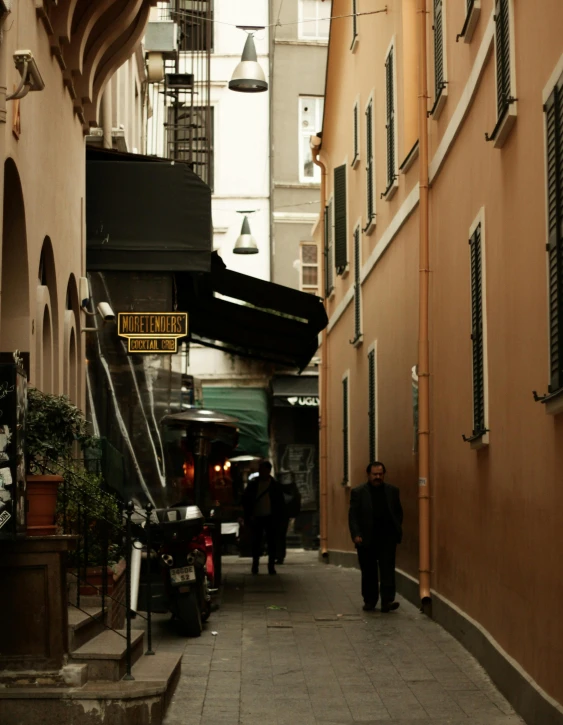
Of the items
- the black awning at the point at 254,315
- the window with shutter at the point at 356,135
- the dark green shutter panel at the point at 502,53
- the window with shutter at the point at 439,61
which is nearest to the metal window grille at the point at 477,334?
the dark green shutter panel at the point at 502,53

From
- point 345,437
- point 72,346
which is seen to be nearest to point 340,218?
point 345,437

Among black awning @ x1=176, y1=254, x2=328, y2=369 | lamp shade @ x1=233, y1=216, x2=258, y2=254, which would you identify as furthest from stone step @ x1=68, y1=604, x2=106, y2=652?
lamp shade @ x1=233, y1=216, x2=258, y2=254

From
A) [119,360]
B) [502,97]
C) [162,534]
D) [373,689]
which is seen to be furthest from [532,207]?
[119,360]

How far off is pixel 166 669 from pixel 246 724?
94 centimetres

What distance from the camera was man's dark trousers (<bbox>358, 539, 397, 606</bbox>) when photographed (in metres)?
14.4

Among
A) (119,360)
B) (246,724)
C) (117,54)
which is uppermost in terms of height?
(117,54)

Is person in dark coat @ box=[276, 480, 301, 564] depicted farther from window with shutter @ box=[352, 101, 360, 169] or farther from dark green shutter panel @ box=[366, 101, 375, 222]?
window with shutter @ box=[352, 101, 360, 169]

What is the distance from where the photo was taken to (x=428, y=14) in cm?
1462

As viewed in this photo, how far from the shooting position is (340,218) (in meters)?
23.5

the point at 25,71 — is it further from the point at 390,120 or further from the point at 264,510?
the point at 264,510

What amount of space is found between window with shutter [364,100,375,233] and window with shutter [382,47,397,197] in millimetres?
1692

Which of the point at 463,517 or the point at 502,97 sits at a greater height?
the point at 502,97

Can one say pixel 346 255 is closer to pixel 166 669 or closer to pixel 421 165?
pixel 421 165

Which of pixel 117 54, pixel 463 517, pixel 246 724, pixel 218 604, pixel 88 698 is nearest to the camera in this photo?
pixel 88 698
